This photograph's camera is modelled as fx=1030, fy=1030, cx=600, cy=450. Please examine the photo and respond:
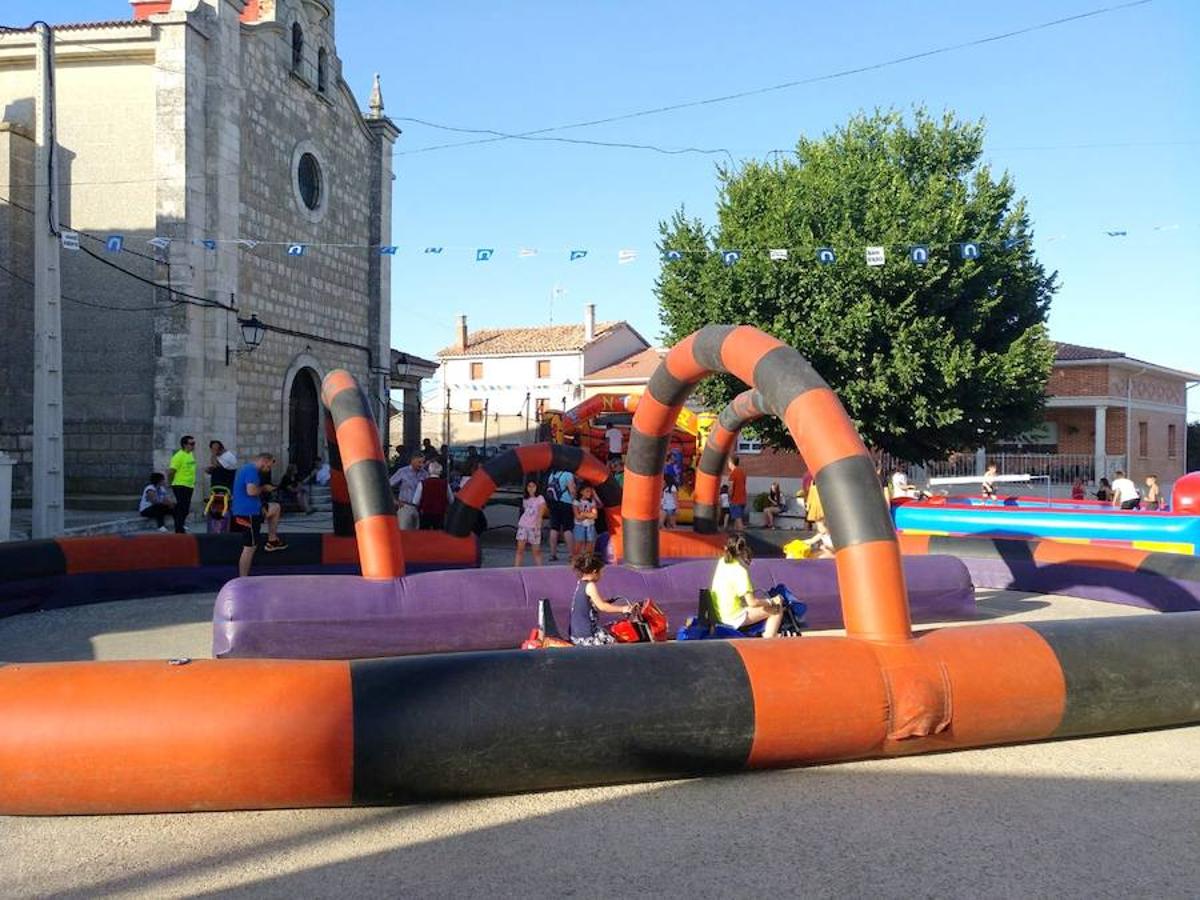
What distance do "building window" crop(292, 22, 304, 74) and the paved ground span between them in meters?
21.5

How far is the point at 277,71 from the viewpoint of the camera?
74.1ft

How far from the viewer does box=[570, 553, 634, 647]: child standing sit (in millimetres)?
7711

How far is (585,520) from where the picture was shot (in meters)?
14.0

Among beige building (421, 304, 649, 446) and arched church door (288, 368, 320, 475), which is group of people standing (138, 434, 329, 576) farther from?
beige building (421, 304, 649, 446)

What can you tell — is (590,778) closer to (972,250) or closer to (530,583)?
(530,583)

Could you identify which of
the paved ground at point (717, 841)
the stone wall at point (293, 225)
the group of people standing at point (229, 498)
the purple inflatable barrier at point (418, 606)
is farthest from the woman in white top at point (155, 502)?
the paved ground at point (717, 841)

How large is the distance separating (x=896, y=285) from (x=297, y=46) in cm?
1444

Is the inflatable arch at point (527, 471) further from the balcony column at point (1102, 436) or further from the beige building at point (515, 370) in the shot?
the beige building at point (515, 370)

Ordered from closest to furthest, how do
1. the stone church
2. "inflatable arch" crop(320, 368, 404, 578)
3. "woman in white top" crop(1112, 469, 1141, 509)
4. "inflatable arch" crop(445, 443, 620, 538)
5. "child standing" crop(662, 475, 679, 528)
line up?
"inflatable arch" crop(320, 368, 404, 578) < "inflatable arch" crop(445, 443, 620, 538) < "child standing" crop(662, 475, 679, 528) < "woman in white top" crop(1112, 469, 1141, 509) < the stone church

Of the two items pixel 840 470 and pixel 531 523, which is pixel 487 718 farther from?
pixel 531 523

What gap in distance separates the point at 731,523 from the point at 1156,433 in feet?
82.1

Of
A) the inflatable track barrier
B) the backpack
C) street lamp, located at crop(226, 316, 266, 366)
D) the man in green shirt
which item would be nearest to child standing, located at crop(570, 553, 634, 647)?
the inflatable track barrier

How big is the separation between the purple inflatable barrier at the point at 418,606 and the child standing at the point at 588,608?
51.0 inches

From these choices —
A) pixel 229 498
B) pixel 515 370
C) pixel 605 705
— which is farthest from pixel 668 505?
pixel 515 370
